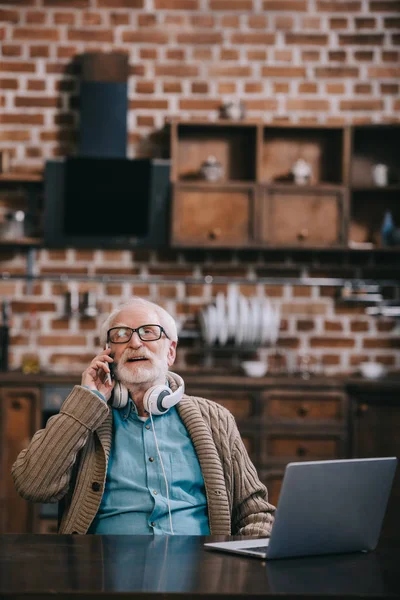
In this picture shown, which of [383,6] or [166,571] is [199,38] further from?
[166,571]

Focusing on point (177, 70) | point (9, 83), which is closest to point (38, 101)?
point (9, 83)

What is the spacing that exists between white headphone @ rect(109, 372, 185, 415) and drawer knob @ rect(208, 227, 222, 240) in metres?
2.38

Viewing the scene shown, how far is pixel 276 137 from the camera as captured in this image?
4922mm

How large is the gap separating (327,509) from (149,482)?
0.71 meters

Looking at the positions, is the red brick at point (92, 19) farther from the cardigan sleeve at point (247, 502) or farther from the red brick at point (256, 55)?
the cardigan sleeve at point (247, 502)

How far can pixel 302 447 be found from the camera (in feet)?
14.3

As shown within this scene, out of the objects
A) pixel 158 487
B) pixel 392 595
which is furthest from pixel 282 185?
pixel 392 595

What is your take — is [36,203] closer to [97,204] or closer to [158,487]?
[97,204]

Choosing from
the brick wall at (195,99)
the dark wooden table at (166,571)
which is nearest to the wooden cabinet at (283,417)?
the brick wall at (195,99)

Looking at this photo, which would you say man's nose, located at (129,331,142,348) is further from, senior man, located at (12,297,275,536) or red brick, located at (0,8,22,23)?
red brick, located at (0,8,22,23)

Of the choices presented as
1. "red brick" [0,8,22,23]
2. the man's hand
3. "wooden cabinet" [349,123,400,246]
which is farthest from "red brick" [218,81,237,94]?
the man's hand

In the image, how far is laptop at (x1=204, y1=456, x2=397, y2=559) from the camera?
153 cm

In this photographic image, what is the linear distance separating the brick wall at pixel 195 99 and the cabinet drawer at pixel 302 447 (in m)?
0.68

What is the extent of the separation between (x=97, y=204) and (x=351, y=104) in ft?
5.33
